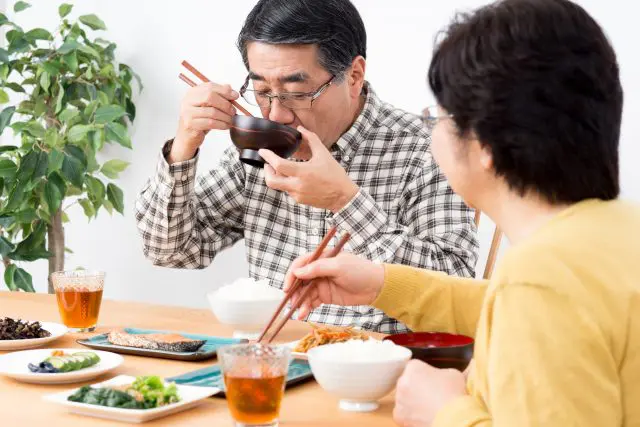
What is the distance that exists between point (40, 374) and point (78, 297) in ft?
1.38

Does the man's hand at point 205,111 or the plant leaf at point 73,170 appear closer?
the man's hand at point 205,111

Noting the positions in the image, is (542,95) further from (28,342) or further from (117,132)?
(117,132)

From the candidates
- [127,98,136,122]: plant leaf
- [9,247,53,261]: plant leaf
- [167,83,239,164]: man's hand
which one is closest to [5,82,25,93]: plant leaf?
[127,98,136,122]: plant leaf

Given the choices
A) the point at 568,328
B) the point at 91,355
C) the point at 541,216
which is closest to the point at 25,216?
the point at 91,355

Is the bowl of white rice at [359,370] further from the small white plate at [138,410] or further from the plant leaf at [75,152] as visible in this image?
the plant leaf at [75,152]

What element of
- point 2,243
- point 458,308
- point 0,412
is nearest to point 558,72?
point 458,308

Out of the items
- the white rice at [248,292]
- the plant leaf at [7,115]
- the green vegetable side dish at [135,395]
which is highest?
the plant leaf at [7,115]

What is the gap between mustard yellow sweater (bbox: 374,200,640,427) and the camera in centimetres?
91

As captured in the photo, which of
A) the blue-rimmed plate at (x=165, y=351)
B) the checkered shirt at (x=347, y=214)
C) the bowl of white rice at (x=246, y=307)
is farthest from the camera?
the checkered shirt at (x=347, y=214)

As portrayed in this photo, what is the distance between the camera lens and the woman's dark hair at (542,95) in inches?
39.7

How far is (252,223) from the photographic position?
8.09ft

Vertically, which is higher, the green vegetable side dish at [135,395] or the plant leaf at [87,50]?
the plant leaf at [87,50]

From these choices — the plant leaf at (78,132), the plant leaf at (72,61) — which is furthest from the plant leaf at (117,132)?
the plant leaf at (72,61)

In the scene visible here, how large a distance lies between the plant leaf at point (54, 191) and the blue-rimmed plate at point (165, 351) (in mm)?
1658
